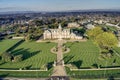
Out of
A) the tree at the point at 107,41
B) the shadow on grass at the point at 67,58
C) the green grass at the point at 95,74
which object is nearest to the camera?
the green grass at the point at 95,74

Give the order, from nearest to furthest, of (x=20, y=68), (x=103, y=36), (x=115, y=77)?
(x=115, y=77) → (x=20, y=68) → (x=103, y=36)

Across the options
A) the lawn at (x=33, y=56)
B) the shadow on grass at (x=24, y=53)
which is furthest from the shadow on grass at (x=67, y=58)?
the shadow on grass at (x=24, y=53)

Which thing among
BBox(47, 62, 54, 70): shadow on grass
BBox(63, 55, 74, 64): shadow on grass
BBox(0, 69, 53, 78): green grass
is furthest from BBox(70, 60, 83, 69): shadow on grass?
BBox(0, 69, 53, 78): green grass

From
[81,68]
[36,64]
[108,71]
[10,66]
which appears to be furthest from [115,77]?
[10,66]

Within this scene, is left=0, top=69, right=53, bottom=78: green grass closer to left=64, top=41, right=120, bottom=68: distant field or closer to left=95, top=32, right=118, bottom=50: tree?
left=64, top=41, right=120, bottom=68: distant field

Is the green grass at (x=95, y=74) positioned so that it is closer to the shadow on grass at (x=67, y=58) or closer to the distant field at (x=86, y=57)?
the distant field at (x=86, y=57)

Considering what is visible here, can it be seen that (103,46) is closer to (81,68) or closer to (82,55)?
(82,55)

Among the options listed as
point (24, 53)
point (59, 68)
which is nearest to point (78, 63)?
point (59, 68)
